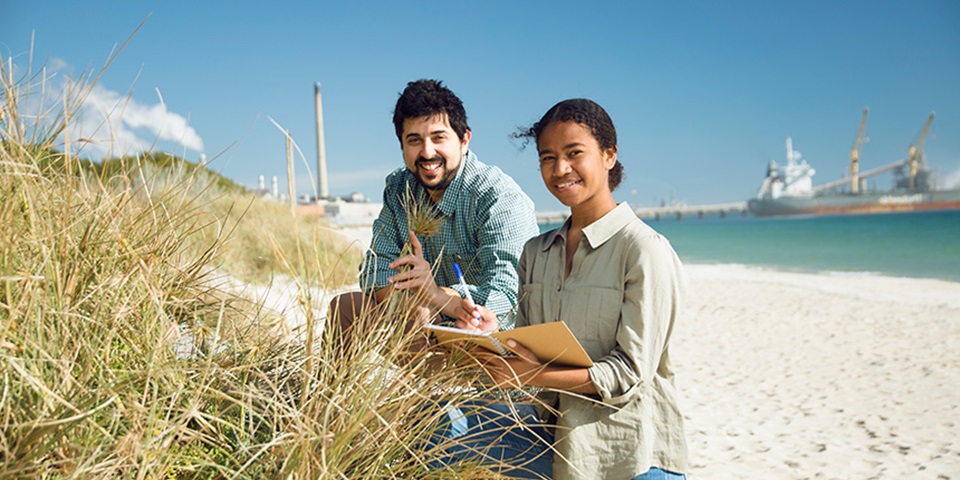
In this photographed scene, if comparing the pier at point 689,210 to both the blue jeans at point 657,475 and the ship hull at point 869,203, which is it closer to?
the ship hull at point 869,203

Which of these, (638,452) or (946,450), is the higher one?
(638,452)

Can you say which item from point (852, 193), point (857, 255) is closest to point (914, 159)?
point (852, 193)

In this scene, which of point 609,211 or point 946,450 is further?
point 946,450

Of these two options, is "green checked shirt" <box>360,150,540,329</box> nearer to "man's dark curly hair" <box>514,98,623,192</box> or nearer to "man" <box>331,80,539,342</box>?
"man" <box>331,80,539,342</box>

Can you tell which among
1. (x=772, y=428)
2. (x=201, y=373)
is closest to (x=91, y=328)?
(x=201, y=373)

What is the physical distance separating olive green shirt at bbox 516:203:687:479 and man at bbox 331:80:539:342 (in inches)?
23.0

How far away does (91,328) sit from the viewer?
1.53m

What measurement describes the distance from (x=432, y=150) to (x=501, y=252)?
48 cm

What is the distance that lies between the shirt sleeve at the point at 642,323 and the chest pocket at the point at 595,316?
0.04 m

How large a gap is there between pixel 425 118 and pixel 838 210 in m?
91.7

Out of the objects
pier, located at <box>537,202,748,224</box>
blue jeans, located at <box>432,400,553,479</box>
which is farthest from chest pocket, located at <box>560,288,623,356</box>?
pier, located at <box>537,202,748,224</box>

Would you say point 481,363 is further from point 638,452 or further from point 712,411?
point 712,411

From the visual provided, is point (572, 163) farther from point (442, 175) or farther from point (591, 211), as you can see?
point (442, 175)

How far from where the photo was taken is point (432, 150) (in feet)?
8.40
